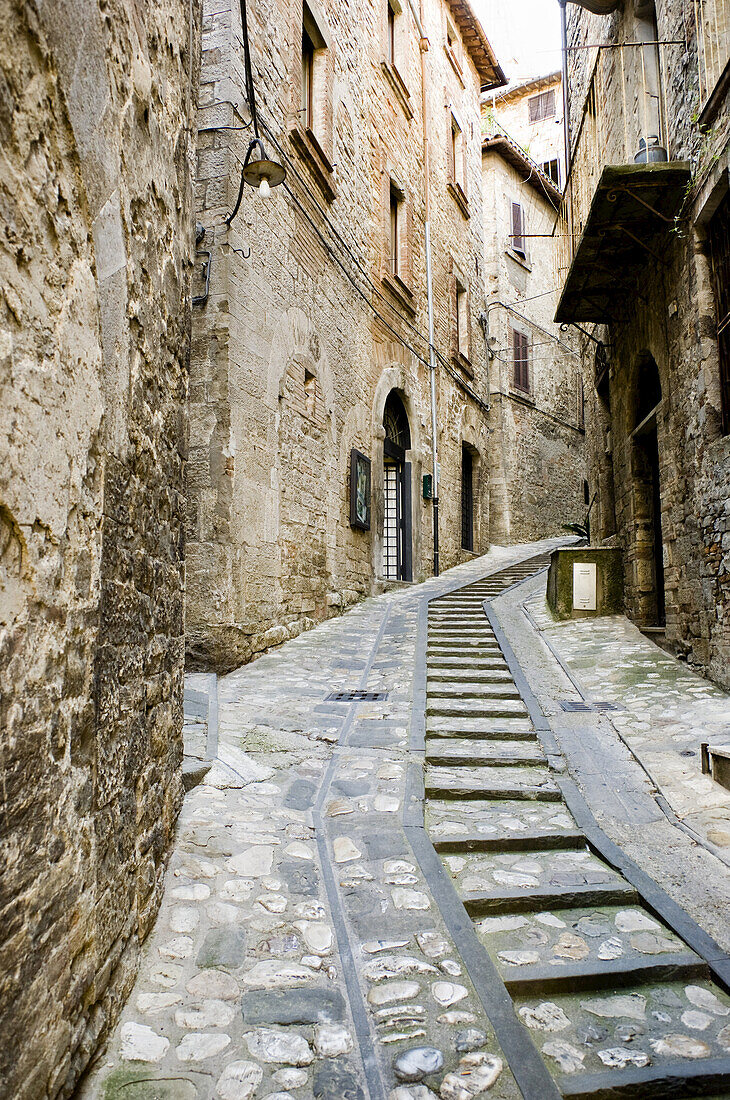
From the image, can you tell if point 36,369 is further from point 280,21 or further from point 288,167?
point 280,21

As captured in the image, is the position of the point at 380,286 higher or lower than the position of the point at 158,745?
higher

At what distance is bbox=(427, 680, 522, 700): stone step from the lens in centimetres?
552

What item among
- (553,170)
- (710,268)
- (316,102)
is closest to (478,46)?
(553,170)

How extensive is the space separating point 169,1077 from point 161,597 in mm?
1388

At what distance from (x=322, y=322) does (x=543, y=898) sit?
726 centimetres

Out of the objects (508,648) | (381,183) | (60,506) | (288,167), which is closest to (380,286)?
(381,183)

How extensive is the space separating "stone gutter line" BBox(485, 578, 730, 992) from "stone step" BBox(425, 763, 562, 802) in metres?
0.10

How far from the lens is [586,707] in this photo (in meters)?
5.34

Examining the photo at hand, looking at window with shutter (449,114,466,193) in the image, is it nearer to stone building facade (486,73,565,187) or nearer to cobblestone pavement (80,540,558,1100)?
stone building facade (486,73,565,187)

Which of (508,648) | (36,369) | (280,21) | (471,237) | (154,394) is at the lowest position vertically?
(508,648)

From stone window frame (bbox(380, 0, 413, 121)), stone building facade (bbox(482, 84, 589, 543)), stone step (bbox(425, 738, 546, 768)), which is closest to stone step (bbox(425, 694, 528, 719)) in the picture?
stone step (bbox(425, 738, 546, 768))

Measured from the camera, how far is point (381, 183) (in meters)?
11.4

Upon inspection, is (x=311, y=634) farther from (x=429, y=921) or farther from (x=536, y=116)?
(x=536, y=116)

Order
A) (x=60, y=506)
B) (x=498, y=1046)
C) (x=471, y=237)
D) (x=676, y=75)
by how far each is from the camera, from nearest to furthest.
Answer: (x=60, y=506), (x=498, y=1046), (x=676, y=75), (x=471, y=237)
